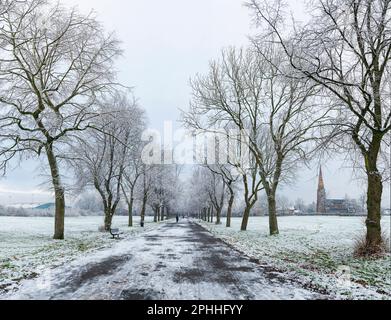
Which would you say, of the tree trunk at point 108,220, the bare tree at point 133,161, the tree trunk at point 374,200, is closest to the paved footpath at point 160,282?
the tree trunk at point 374,200

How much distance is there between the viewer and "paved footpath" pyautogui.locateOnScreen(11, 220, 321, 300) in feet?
22.6

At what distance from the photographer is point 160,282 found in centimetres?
810

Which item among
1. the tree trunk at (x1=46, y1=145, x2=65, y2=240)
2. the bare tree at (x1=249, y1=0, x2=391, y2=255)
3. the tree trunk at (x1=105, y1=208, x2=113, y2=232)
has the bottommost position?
the tree trunk at (x1=105, y1=208, x2=113, y2=232)

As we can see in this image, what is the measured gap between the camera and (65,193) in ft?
66.7

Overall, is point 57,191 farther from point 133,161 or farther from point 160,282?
point 133,161

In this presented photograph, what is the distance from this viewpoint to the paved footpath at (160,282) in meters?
6.88

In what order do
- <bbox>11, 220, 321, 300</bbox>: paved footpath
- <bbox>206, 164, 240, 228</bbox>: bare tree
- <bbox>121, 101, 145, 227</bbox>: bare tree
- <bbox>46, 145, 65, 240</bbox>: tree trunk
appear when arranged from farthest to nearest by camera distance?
<bbox>206, 164, 240, 228</bbox>: bare tree, <bbox>121, 101, 145, 227</bbox>: bare tree, <bbox>46, 145, 65, 240</bbox>: tree trunk, <bbox>11, 220, 321, 300</bbox>: paved footpath

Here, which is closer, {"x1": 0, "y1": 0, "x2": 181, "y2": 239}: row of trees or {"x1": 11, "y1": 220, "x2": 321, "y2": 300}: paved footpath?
{"x1": 11, "y1": 220, "x2": 321, "y2": 300}: paved footpath

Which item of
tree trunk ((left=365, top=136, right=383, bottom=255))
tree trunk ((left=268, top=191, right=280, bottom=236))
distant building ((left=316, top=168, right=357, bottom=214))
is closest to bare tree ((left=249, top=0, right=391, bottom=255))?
tree trunk ((left=365, top=136, right=383, bottom=255))

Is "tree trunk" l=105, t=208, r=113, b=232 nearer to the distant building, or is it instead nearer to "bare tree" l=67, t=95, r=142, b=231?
"bare tree" l=67, t=95, r=142, b=231

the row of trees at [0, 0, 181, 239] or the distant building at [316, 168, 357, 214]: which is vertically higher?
the row of trees at [0, 0, 181, 239]
